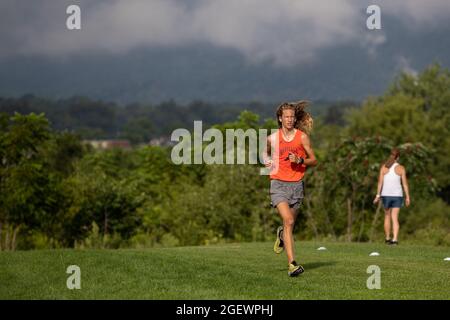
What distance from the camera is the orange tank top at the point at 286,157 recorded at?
12.0m

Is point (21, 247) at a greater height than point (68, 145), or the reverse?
point (68, 145)

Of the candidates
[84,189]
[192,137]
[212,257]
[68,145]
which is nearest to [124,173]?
[192,137]

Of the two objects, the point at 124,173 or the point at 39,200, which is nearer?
the point at 39,200

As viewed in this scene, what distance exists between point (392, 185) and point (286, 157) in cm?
862

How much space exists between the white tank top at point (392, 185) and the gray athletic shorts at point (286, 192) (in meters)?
8.36

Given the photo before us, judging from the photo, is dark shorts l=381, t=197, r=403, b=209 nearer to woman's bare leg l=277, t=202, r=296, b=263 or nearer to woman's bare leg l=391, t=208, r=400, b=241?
woman's bare leg l=391, t=208, r=400, b=241

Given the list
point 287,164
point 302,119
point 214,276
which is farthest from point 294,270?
point 302,119

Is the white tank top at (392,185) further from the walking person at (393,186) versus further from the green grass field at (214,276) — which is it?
the green grass field at (214,276)

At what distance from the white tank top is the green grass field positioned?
4.23 metres

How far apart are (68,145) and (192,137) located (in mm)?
22447

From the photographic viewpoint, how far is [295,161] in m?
11.7

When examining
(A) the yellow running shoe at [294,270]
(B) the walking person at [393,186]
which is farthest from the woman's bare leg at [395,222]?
(A) the yellow running shoe at [294,270]

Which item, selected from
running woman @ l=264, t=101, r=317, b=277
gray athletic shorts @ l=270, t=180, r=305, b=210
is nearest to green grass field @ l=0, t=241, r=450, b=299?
running woman @ l=264, t=101, r=317, b=277

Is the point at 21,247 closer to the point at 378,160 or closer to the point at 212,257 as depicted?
the point at 378,160
